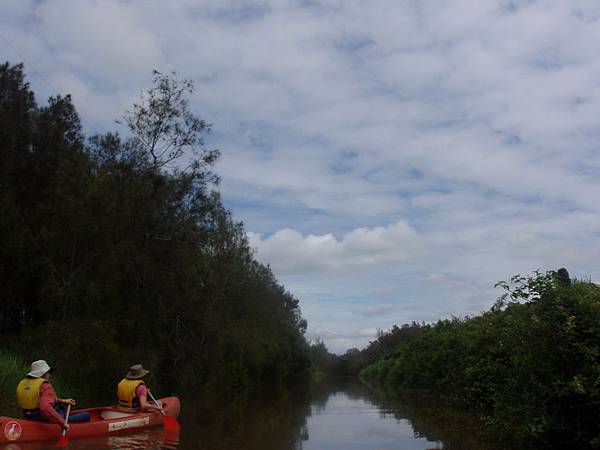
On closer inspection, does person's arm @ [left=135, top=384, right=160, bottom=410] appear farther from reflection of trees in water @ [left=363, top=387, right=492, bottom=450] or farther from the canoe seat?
reflection of trees in water @ [left=363, top=387, right=492, bottom=450]

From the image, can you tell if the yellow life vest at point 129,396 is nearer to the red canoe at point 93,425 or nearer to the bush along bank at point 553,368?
the red canoe at point 93,425

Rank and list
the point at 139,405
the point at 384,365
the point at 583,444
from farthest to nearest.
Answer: the point at 384,365, the point at 139,405, the point at 583,444

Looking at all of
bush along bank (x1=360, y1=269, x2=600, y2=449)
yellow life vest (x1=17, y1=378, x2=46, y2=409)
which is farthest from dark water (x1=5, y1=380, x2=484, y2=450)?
bush along bank (x1=360, y1=269, x2=600, y2=449)

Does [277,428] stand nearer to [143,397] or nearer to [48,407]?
[143,397]

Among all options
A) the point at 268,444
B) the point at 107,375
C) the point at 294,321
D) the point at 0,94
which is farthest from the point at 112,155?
the point at 294,321

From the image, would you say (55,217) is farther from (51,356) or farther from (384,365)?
(384,365)

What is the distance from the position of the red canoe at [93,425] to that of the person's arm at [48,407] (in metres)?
0.14

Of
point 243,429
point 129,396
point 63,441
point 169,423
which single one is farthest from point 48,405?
point 243,429

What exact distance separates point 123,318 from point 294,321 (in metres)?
46.4

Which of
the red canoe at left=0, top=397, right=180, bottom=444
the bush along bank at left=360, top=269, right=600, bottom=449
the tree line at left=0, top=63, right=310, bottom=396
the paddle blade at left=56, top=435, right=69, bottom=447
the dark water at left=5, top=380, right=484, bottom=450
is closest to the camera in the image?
the bush along bank at left=360, top=269, right=600, bottom=449

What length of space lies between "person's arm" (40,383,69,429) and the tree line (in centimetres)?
774

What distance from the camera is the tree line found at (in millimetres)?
20625

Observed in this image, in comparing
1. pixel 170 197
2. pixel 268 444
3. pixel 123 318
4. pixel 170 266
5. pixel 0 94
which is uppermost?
pixel 0 94

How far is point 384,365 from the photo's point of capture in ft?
156
